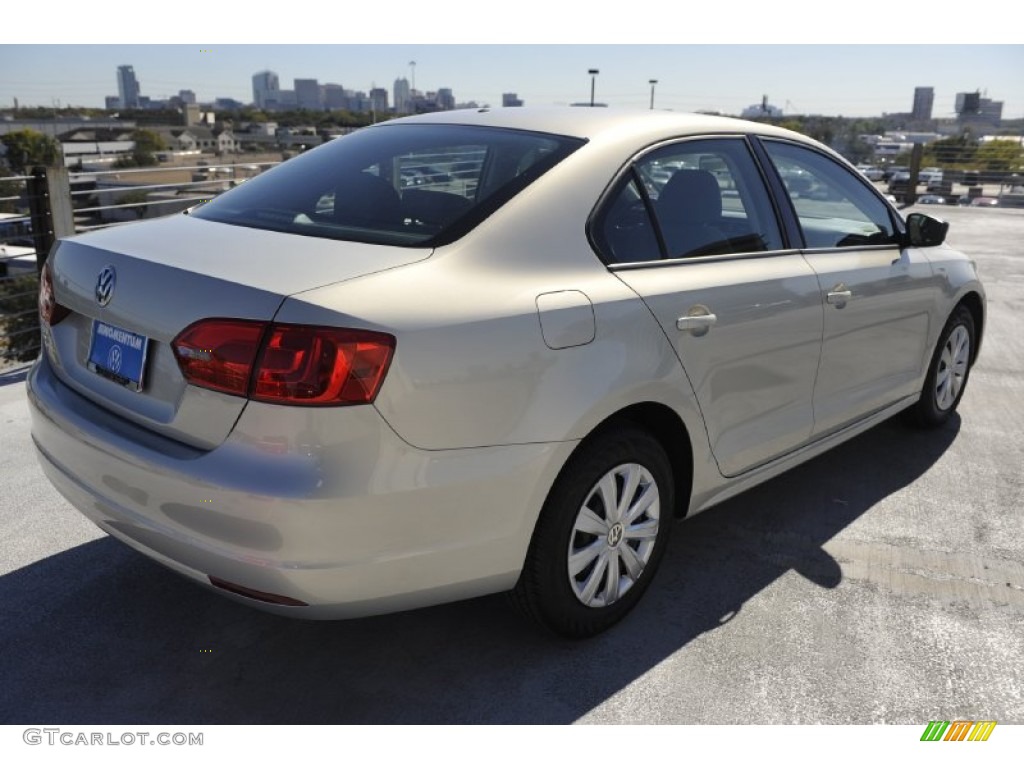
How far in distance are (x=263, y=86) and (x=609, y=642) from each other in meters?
85.5

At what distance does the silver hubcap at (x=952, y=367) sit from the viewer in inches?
192

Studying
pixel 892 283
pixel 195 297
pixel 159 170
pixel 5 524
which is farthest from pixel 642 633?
pixel 159 170

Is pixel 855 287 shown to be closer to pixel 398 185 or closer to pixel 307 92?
pixel 398 185

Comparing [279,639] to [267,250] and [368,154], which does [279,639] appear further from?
[368,154]

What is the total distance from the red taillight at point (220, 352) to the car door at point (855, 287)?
229 centimetres

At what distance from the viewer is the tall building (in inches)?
2522

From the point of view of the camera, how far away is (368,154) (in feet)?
10.4

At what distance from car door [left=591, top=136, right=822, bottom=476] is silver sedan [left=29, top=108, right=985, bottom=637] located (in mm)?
11

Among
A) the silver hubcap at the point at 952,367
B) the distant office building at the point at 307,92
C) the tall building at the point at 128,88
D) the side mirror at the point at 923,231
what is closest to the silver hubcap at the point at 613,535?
the side mirror at the point at 923,231

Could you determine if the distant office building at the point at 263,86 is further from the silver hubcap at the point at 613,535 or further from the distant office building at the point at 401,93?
the silver hubcap at the point at 613,535

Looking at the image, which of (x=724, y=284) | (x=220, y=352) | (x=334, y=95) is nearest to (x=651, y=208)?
(x=724, y=284)

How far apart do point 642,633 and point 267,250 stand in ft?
5.51

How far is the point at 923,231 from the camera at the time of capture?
14.0 feet

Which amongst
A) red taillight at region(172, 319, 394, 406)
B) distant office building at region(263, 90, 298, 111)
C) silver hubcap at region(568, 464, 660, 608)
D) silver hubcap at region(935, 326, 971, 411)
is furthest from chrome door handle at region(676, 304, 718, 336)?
distant office building at region(263, 90, 298, 111)
